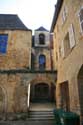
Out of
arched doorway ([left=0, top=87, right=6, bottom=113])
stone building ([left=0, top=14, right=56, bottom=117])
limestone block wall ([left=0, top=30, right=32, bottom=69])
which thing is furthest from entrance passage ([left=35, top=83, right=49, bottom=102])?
arched doorway ([left=0, top=87, right=6, bottom=113])

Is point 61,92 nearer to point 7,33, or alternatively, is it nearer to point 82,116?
point 82,116

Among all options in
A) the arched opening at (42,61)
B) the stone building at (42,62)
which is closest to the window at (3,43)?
the stone building at (42,62)

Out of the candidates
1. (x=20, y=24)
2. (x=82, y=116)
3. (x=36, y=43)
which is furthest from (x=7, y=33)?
(x=82, y=116)

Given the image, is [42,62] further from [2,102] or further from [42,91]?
[2,102]

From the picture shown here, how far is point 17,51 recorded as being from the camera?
14.2 m

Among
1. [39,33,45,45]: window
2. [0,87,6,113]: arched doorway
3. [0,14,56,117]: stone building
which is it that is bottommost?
[0,87,6,113]: arched doorway

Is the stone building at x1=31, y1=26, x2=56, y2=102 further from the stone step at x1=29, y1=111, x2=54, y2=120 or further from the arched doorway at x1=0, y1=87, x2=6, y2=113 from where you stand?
the arched doorway at x1=0, y1=87, x2=6, y2=113

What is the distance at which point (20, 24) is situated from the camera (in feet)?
52.7

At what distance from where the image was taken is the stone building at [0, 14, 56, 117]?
425 inches

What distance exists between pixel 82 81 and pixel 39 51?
41.7 ft

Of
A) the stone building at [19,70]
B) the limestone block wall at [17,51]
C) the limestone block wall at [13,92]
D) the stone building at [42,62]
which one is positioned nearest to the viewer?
the limestone block wall at [13,92]

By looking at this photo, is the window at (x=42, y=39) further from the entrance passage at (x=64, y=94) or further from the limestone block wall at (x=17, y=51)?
the entrance passage at (x=64, y=94)

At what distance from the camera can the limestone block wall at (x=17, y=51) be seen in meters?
13.8

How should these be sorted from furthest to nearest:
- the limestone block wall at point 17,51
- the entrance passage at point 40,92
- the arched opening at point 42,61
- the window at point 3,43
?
the arched opening at point 42,61
the entrance passage at point 40,92
the window at point 3,43
the limestone block wall at point 17,51
